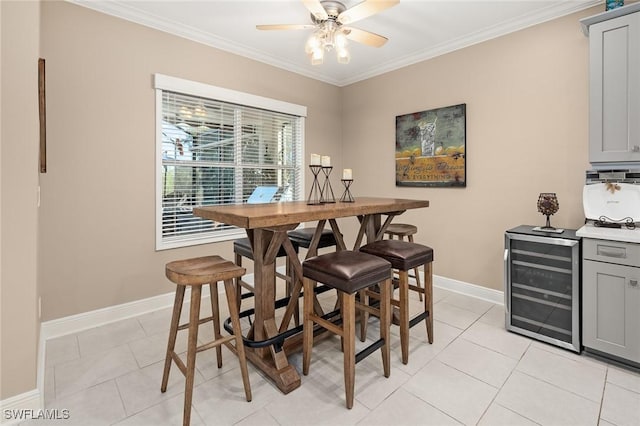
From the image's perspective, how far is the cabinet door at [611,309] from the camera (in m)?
2.04

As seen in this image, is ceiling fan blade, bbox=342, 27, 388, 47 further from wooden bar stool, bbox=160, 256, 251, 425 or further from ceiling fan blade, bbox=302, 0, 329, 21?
wooden bar stool, bbox=160, 256, 251, 425

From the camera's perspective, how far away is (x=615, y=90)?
89.8 inches

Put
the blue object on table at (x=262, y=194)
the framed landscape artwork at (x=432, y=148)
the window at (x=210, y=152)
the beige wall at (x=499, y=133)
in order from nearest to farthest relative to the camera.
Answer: the beige wall at (x=499, y=133) < the window at (x=210, y=152) < the framed landscape artwork at (x=432, y=148) < the blue object on table at (x=262, y=194)

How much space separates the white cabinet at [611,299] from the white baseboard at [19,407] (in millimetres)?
3410

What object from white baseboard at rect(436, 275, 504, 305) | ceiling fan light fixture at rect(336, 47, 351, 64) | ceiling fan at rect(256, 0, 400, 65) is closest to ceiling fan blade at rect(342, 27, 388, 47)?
ceiling fan at rect(256, 0, 400, 65)

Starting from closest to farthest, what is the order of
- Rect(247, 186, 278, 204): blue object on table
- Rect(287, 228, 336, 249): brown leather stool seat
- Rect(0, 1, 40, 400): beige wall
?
Rect(0, 1, 40, 400): beige wall
Rect(287, 228, 336, 249): brown leather stool seat
Rect(247, 186, 278, 204): blue object on table

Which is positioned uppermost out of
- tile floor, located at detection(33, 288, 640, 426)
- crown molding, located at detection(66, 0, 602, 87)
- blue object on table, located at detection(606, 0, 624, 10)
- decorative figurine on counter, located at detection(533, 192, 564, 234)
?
crown molding, located at detection(66, 0, 602, 87)

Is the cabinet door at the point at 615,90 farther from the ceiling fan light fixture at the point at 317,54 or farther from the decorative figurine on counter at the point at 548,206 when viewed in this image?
the ceiling fan light fixture at the point at 317,54

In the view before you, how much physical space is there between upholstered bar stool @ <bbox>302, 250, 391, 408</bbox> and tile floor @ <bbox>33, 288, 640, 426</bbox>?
176 mm

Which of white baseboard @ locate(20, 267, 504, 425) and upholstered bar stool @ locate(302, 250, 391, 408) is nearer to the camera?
upholstered bar stool @ locate(302, 250, 391, 408)

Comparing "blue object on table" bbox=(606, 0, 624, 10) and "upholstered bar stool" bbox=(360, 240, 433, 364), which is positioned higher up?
"blue object on table" bbox=(606, 0, 624, 10)

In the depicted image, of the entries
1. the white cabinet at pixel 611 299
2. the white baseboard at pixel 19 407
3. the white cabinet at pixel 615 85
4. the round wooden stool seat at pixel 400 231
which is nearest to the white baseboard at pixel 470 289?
the round wooden stool seat at pixel 400 231

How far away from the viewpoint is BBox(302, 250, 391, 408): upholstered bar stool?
1754mm

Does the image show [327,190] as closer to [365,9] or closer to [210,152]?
[210,152]
